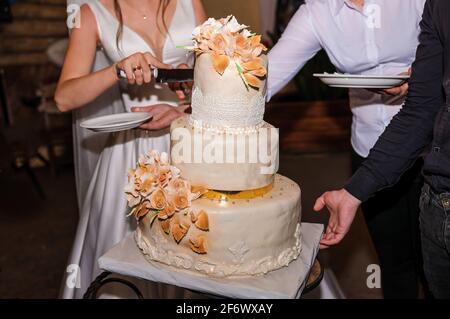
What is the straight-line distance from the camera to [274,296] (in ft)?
4.43

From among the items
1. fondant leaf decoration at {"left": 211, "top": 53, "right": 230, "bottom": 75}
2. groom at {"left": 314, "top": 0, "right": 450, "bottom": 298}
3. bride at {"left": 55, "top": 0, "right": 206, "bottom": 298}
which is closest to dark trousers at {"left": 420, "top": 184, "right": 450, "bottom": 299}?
groom at {"left": 314, "top": 0, "right": 450, "bottom": 298}

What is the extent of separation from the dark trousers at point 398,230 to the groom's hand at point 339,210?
58 cm

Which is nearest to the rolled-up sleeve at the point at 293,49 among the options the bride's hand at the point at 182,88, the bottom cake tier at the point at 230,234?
the bride's hand at the point at 182,88

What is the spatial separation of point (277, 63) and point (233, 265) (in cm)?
101

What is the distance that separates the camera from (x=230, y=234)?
4.71ft

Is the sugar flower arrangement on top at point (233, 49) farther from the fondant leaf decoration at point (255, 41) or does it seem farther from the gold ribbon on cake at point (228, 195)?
the gold ribbon on cake at point (228, 195)

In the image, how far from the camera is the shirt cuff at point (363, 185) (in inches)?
63.9

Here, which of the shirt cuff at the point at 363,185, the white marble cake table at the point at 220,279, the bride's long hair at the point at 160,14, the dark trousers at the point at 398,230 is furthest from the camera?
the bride's long hair at the point at 160,14

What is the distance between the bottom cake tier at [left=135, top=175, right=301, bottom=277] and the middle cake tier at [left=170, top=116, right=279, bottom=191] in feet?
0.15
